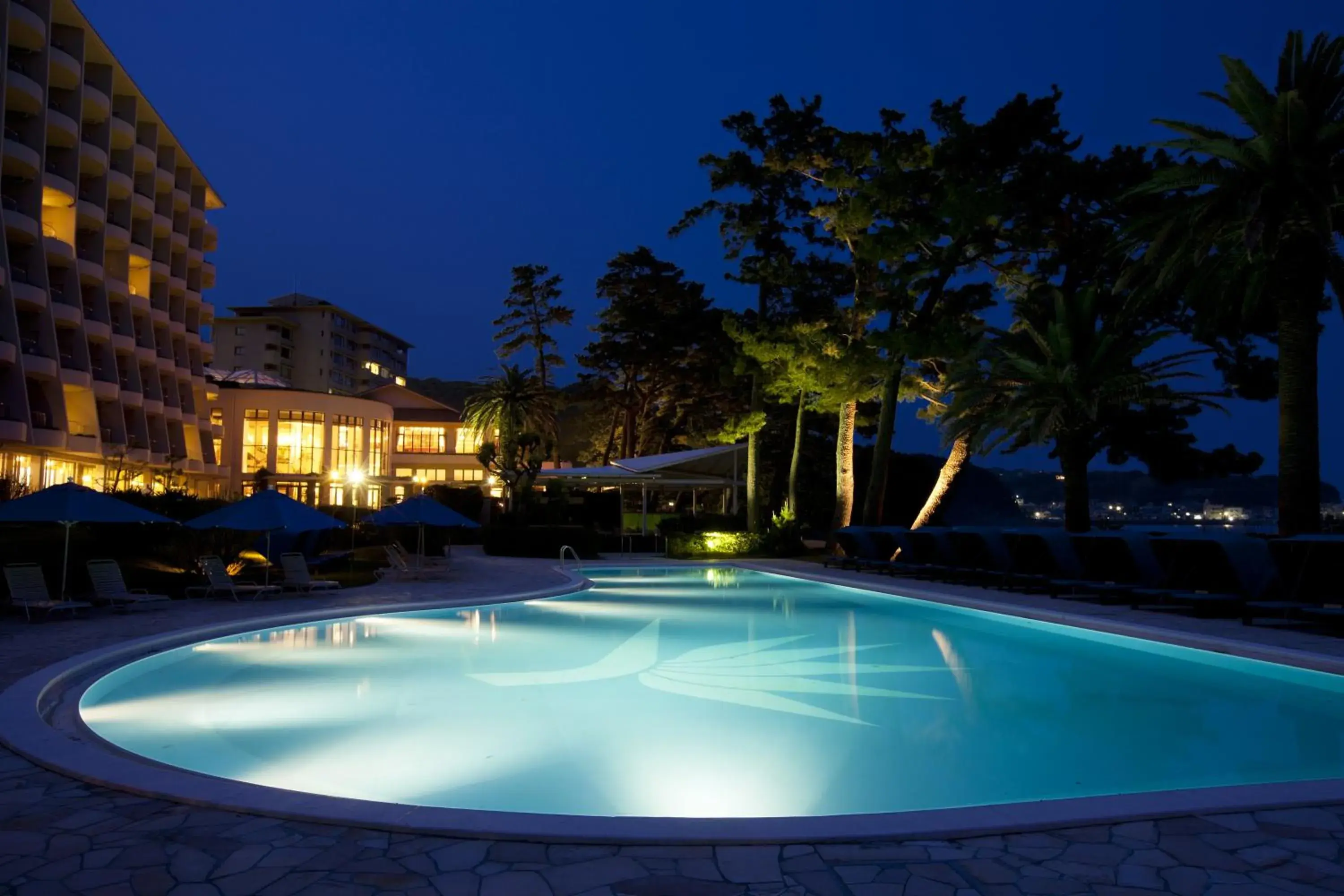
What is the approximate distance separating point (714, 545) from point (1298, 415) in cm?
1703

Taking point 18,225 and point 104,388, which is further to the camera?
point 104,388

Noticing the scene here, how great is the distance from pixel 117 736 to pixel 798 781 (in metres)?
5.24

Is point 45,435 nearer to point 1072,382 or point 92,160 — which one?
point 92,160

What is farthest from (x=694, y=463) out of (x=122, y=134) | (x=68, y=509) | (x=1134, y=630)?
(x=122, y=134)

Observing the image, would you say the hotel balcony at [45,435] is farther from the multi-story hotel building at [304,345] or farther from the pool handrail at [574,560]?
the multi-story hotel building at [304,345]

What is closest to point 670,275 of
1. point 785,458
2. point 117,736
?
point 785,458

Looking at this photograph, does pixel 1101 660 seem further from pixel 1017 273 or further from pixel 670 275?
pixel 670 275

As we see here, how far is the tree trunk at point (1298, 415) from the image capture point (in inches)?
670

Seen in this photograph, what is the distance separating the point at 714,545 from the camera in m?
30.6

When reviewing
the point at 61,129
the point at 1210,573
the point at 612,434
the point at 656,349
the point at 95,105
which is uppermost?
the point at 95,105

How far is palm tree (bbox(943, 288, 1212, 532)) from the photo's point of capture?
2209 cm

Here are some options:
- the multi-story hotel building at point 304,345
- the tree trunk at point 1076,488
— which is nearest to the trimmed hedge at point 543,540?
the tree trunk at point 1076,488

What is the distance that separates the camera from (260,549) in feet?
74.9

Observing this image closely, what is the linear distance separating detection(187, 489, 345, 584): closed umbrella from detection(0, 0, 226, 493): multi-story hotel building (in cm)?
2036
